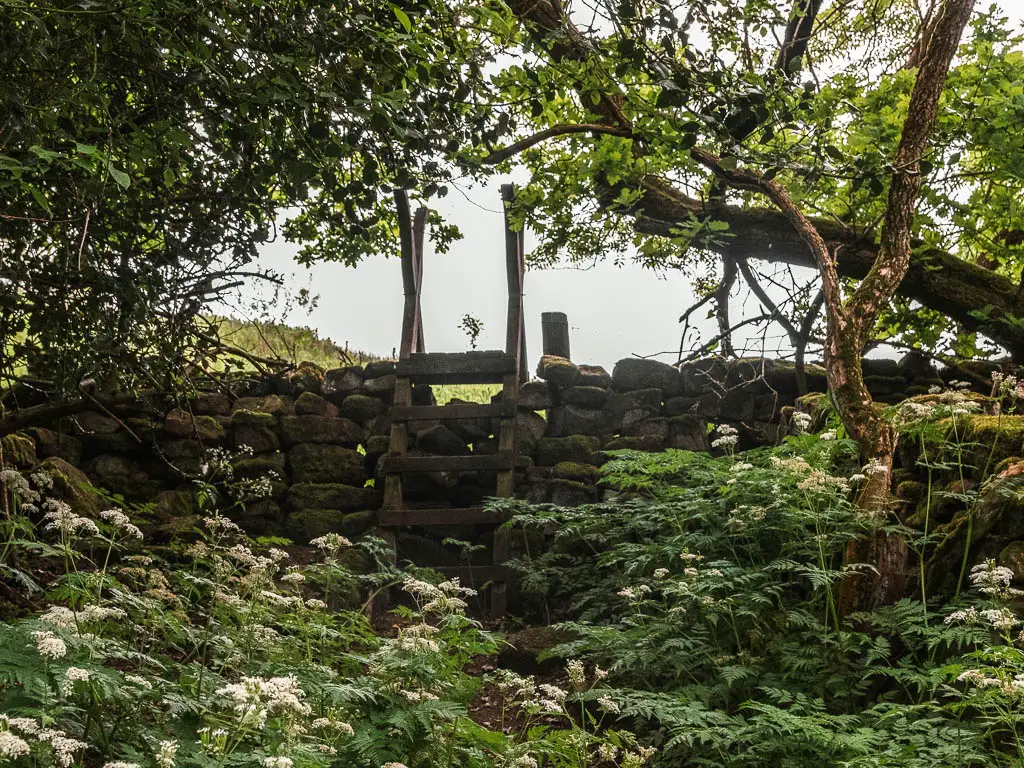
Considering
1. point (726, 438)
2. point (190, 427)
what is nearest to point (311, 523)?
point (190, 427)

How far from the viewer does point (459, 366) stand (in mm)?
8109

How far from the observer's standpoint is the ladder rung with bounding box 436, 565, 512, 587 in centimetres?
714

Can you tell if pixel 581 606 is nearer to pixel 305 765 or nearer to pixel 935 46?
pixel 305 765

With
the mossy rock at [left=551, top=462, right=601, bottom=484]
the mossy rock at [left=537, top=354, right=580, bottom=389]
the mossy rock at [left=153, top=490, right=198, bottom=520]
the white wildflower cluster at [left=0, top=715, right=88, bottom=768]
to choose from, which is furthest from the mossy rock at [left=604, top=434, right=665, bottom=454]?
the white wildflower cluster at [left=0, top=715, right=88, bottom=768]

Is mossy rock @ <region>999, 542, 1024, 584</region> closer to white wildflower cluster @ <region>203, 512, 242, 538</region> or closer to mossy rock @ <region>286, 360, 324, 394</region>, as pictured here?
white wildflower cluster @ <region>203, 512, 242, 538</region>

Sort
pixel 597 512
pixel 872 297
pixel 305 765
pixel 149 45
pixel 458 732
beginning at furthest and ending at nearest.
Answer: pixel 597 512 < pixel 872 297 < pixel 458 732 < pixel 149 45 < pixel 305 765

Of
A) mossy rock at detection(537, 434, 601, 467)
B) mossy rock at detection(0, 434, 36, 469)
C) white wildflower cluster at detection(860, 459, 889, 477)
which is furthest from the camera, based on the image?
mossy rock at detection(537, 434, 601, 467)

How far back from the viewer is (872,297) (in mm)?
5527

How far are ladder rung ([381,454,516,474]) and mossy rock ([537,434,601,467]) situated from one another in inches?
22.9

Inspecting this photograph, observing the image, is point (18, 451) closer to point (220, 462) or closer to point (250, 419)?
point (220, 462)

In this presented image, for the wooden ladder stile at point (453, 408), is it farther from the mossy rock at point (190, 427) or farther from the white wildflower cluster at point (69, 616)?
the white wildflower cluster at point (69, 616)

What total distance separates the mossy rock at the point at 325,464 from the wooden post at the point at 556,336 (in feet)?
7.83

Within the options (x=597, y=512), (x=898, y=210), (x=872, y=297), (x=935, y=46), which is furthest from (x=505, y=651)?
(x=935, y=46)

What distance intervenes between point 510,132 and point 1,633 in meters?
2.99
